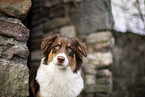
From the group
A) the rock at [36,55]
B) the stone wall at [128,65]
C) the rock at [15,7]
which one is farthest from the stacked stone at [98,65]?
the rock at [15,7]

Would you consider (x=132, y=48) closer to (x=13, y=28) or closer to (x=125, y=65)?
(x=125, y=65)

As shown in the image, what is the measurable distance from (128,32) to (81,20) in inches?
64.3

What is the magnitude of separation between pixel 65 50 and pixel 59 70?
13.4 inches

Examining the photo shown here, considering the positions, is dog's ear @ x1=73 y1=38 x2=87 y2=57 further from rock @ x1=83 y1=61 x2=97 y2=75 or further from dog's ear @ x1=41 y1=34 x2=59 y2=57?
rock @ x1=83 y1=61 x2=97 y2=75

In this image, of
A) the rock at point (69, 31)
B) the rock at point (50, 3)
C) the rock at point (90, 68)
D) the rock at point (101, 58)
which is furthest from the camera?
the rock at point (50, 3)

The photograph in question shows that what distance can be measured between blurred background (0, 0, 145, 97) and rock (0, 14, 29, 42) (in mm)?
1362

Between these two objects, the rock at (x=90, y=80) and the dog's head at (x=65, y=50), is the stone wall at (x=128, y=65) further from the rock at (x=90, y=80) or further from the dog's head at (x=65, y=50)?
the dog's head at (x=65, y=50)

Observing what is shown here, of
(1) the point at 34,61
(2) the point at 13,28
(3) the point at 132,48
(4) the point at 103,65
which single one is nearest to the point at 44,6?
(1) the point at 34,61

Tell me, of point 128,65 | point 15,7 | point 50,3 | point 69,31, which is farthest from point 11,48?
point 128,65

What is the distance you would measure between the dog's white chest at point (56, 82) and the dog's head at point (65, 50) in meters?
0.12

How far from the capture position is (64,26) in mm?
3852

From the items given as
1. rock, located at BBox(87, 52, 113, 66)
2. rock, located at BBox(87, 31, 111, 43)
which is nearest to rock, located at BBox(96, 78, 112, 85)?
rock, located at BBox(87, 52, 113, 66)

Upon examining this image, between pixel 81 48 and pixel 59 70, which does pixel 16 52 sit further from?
pixel 81 48

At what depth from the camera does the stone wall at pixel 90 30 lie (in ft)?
10.9
